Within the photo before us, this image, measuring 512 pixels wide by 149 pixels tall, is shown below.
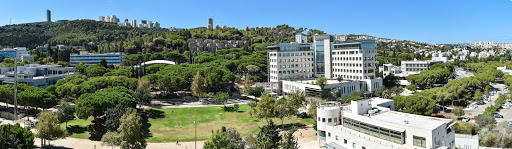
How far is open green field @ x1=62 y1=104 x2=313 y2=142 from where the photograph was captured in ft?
135

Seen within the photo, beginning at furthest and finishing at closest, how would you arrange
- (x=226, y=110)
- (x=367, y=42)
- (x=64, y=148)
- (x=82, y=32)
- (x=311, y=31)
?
1. (x=82, y=32)
2. (x=311, y=31)
3. (x=367, y=42)
4. (x=226, y=110)
5. (x=64, y=148)

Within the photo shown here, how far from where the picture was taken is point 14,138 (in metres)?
28.9

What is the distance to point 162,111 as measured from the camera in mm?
53844

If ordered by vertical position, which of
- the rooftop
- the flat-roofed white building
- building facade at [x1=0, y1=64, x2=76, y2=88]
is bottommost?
the rooftop

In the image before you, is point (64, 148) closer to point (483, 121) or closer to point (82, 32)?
point (483, 121)

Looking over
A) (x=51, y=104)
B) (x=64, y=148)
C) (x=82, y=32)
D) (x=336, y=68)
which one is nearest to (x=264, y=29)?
(x=336, y=68)

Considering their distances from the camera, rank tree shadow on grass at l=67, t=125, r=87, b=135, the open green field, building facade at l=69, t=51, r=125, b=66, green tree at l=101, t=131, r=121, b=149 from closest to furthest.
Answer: green tree at l=101, t=131, r=121, b=149 → the open green field → tree shadow on grass at l=67, t=125, r=87, b=135 → building facade at l=69, t=51, r=125, b=66

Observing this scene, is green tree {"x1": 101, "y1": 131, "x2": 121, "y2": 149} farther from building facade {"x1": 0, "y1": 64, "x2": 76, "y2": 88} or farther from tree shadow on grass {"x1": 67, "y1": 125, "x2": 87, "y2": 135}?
building facade {"x1": 0, "y1": 64, "x2": 76, "y2": 88}

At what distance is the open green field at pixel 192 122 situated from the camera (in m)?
41.2

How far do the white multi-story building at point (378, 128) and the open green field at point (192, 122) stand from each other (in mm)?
14098

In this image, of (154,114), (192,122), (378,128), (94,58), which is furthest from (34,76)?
(378,128)

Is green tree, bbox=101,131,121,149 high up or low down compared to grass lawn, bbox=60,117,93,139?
up

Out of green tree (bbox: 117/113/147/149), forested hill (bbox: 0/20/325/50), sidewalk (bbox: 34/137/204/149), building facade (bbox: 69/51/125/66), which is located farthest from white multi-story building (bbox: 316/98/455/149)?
forested hill (bbox: 0/20/325/50)

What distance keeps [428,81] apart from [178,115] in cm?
6359
